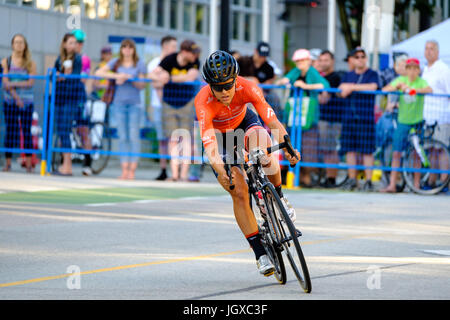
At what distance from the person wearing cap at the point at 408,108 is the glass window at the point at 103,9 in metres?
14.7

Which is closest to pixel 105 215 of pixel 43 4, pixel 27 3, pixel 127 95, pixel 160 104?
pixel 160 104

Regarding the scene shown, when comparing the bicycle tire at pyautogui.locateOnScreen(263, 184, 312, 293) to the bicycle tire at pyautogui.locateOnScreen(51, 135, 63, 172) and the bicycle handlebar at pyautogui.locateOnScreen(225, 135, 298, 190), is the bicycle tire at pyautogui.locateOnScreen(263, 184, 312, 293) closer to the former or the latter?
the bicycle handlebar at pyautogui.locateOnScreen(225, 135, 298, 190)

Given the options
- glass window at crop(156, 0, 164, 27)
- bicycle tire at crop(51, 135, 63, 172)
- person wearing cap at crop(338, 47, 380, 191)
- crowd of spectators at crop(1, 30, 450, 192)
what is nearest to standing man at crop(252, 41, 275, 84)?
crowd of spectators at crop(1, 30, 450, 192)

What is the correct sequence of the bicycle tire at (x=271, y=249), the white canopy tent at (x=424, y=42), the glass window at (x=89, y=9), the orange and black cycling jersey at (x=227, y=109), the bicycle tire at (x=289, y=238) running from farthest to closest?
the glass window at (x=89, y=9) < the white canopy tent at (x=424, y=42) < the orange and black cycling jersey at (x=227, y=109) < the bicycle tire at (x=271, y=249) < the bicycle tire at (x=289, y=238)

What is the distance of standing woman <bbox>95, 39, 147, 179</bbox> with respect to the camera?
1655 cm

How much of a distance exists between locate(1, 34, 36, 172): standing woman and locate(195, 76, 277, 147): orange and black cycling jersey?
9492 mm

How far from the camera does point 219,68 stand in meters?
7.44

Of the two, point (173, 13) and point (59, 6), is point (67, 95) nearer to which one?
point (59, 6)

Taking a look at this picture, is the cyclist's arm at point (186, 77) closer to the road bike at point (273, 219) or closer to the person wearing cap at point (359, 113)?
the person wearing cap at point (359, 113)

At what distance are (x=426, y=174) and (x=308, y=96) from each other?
2.21 m

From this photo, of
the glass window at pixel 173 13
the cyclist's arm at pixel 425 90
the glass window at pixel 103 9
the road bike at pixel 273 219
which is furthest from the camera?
the glass window at pixel 173 13

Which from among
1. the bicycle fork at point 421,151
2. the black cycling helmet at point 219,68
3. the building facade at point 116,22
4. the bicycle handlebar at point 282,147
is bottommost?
the bicycle fork at point 421,151

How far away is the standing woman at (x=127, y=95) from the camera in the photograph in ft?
54.3

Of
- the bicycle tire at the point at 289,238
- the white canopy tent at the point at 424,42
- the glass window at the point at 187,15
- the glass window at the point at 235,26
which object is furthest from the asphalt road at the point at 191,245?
the glass window at the point at 235,26
